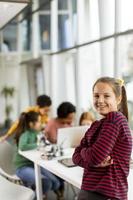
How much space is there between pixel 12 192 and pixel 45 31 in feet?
17.9

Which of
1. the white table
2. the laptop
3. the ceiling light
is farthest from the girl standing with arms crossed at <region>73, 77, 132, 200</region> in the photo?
the ceiling light

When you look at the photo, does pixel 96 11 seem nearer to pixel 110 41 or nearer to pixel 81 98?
pixel 110 41

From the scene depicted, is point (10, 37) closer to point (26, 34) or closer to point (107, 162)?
point (26, 34)

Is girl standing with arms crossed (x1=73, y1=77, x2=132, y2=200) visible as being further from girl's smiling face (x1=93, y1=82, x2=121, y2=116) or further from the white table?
the white table

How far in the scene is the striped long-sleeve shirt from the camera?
1695 millimetres

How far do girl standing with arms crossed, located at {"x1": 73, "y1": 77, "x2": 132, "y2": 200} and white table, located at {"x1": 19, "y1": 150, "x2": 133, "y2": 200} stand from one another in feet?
0.90

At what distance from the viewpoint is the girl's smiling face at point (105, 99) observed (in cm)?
175

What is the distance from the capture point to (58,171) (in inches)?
104

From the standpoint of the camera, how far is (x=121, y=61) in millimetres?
4379

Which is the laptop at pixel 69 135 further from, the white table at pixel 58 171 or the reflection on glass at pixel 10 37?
the reflection on glass at pixel 10 37

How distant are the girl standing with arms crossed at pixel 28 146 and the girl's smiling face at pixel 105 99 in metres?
1.85

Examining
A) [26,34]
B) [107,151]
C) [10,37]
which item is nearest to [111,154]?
[107,151]

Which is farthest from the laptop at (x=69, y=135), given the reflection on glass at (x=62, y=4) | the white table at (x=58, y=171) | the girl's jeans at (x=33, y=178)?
the reflection on glass at (x=62, y=4)

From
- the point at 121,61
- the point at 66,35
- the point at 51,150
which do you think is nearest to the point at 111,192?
the point at 51,150
